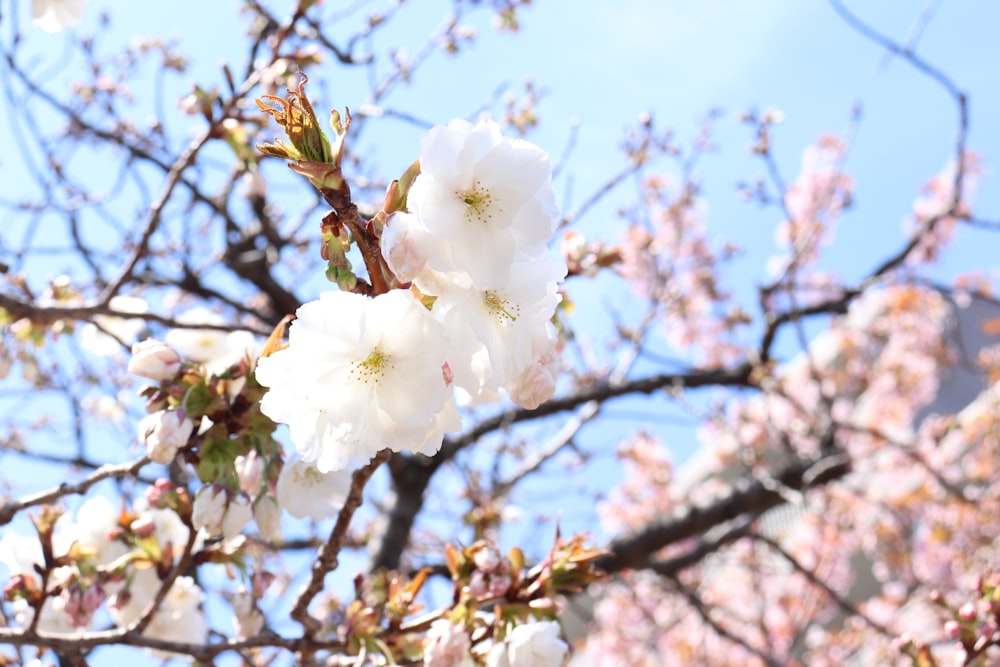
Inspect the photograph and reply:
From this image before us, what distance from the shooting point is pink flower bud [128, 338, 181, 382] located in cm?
121

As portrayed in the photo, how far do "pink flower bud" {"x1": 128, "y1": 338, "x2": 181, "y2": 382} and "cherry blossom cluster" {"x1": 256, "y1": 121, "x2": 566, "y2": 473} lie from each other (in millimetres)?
337

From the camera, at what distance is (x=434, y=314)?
3.00 feet

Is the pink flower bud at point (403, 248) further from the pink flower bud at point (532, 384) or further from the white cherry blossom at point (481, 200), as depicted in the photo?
the pink flower bud at point (532, 384)

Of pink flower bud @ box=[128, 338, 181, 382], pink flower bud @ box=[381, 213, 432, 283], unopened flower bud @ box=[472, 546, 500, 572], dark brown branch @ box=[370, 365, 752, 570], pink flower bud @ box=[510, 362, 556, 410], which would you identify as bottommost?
unopened flower bud @ box=[472, 546, 500, 572]

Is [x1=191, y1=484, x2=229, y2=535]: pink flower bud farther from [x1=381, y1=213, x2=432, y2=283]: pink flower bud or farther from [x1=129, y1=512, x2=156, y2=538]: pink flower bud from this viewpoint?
[x1=381, y1=213, x2=432, y2=283]: pink flower bud

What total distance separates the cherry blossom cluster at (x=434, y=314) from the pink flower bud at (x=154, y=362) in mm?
337

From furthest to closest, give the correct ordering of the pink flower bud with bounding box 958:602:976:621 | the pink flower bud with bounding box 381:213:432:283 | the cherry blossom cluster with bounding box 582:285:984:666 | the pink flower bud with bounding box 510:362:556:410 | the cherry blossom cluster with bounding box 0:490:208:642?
the cherry blossom cluster with bounding box 582:285:984:666 → the pink flower bud with bounding box 958:602:976:621 → the cherry blossom cluster with bounding box 0:490:208:642 → the pink flower bud with bounding box 510:362:556:410 → the pink flower bud with bounding box 381:213:432:283

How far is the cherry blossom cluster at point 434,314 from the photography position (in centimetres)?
89

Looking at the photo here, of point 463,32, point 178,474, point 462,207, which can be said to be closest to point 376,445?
point 462,207

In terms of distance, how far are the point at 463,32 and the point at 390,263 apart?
2.85m

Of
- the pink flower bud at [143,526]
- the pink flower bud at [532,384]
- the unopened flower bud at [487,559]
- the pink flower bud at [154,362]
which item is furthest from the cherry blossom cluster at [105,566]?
the pink flower bud at [532,384]

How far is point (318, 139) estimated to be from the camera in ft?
2.87

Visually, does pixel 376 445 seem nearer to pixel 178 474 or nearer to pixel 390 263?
pixel 390 263

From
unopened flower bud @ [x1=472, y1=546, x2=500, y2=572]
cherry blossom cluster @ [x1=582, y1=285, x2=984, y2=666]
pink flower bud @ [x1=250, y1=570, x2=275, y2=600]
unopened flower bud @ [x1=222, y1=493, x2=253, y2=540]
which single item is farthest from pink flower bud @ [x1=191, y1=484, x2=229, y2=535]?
cherry blossom cluster @ [x1=582, y1=285, x2=984, y2=666]
